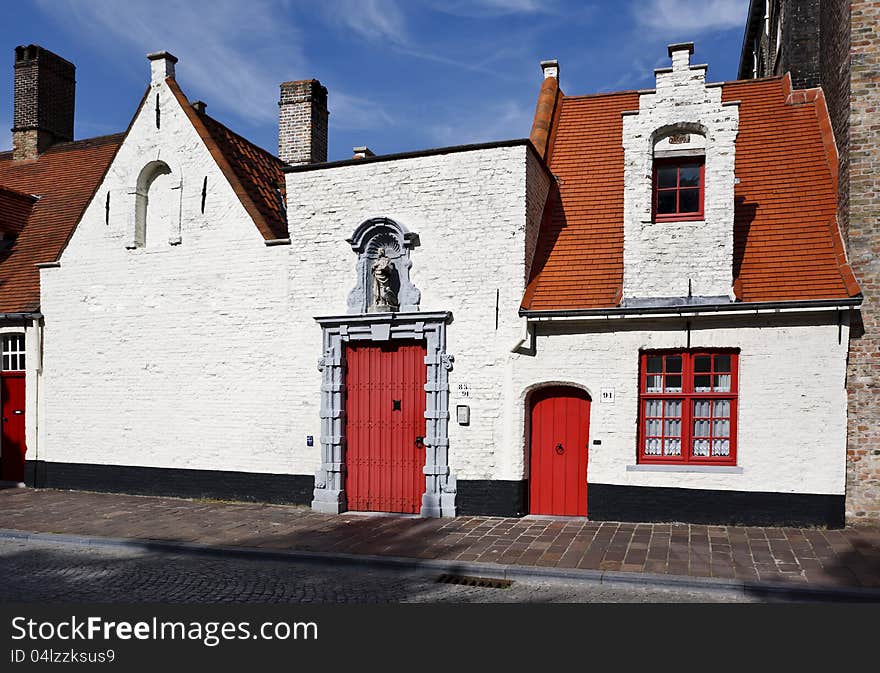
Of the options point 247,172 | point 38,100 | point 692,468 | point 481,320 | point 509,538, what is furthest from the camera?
point 38,100

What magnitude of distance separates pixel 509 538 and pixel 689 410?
11.0 feet

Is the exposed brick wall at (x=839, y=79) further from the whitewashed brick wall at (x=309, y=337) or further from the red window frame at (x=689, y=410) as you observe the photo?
the red window frame at (x=689, y=410)

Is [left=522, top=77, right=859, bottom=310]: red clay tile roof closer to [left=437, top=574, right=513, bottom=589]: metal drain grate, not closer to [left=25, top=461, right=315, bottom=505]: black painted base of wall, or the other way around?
[left=437, top=574, right=513, bottom=589]: metal drain grate

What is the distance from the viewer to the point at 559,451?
12383 millimetres

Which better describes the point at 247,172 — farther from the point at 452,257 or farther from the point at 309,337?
the point at 452,257

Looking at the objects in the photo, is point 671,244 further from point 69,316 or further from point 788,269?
point 69,316

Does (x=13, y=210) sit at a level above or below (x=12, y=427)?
above

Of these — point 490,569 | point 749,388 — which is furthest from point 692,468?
point 490,569

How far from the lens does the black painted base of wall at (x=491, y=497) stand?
39.9ft

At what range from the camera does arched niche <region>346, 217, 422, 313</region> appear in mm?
12898

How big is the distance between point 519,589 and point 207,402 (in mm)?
7832

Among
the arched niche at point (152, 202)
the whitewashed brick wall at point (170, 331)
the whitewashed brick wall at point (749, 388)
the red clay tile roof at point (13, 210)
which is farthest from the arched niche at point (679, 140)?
the red clay tile roof at point (13, 210)

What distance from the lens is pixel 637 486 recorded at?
11703 mm

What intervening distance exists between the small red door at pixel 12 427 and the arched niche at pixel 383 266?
7.98 meters
